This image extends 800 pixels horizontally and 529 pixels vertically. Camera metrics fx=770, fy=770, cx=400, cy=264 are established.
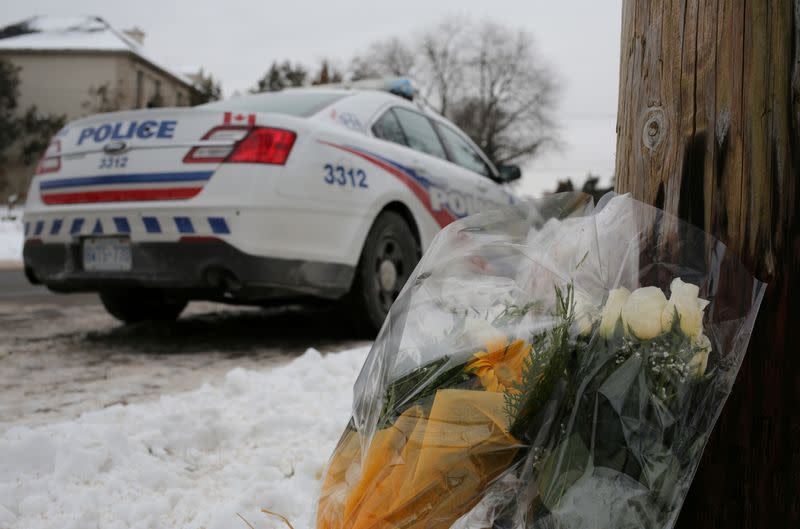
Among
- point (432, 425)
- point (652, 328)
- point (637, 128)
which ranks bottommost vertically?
point (432, 425)

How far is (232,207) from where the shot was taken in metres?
3.83

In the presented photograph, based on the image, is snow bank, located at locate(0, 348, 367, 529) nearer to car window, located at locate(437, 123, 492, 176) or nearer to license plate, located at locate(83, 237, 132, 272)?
license plate, located at locate(83, 237, 132, 272)

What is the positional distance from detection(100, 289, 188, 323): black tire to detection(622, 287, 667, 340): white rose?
425 cm

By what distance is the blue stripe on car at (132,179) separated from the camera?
389cm

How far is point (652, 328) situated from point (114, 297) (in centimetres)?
464

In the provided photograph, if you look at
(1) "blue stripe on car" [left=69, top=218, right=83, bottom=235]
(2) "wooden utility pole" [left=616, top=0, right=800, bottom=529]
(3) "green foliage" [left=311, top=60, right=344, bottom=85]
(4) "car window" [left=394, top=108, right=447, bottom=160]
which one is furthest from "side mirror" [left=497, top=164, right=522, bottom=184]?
(3) "green foliage" [left=311, top=60, right=344, bottom=85]

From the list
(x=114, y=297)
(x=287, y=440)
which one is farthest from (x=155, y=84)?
(x=287, y=440)

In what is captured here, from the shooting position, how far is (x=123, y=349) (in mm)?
4445

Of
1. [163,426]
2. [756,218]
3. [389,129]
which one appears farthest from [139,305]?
[756,218]

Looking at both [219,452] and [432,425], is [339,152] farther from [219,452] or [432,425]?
[432,425]

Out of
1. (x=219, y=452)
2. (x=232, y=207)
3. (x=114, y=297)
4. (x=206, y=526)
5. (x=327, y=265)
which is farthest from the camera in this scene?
(x=114, y=297)

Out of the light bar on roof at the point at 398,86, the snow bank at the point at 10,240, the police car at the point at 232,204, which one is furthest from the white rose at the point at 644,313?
the snow bank at the point at 10,240

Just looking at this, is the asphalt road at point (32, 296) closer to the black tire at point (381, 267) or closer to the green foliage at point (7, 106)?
the black tire at point (381, 267)

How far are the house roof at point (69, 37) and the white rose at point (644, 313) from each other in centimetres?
3932
